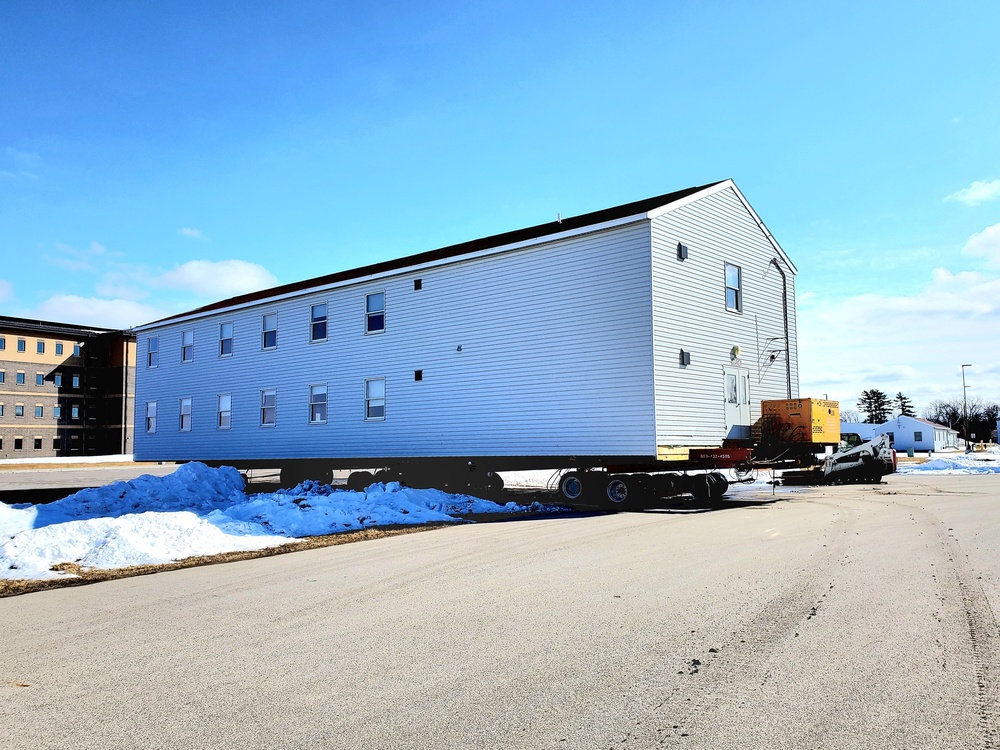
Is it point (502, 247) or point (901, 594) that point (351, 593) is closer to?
point (901, 594)

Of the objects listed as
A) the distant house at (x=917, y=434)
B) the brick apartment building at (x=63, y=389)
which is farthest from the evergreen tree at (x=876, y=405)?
the brick apartment building at (x=63, y=389)

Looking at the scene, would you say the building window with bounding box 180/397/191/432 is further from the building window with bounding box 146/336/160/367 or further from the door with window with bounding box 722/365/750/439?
the door with window with bounding box 722/365/750/439

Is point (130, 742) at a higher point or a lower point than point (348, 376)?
lower

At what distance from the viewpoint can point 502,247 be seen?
2111 centimetres

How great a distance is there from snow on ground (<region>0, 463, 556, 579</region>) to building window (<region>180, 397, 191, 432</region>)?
8891 millimetres

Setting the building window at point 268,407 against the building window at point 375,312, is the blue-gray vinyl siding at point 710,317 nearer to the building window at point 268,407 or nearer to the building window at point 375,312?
the building window at point 375,312

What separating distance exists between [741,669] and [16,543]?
10.1 m

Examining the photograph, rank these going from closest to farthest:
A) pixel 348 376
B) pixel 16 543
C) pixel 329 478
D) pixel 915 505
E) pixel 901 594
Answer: pixel 901 594, pixel 16 543, pixel 915 505, pixel 348 376, pixel 329 478

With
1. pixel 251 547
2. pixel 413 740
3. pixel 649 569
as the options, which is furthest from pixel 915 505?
pixel 413 740

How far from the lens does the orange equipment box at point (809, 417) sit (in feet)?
66.1

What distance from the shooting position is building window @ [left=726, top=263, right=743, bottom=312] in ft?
70.6

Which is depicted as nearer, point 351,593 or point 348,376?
point 351,593

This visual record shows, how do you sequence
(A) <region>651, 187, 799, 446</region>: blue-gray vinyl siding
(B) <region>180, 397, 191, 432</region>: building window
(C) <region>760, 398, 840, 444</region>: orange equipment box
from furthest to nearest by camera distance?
(B) <region>180, 397, 191, 432</region>: building window < (C) <region>760, 398, 840, 444</region>: orange equipment box < (A) <region>651, 187, 799, 446</region>: blue-gray vinyl siding


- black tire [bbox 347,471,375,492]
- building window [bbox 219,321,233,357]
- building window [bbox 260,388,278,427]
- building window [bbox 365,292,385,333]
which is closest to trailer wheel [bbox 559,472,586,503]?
black tire [bbox 347,471,375,492]
